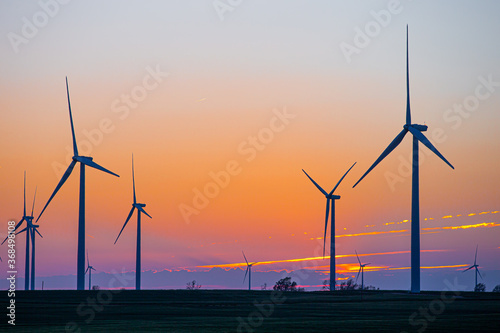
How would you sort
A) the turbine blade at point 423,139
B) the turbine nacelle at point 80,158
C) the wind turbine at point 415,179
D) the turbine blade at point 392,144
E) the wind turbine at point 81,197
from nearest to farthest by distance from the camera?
the wind turbine at point 415,179 → the turbine blade at point 423,139 → the turbine blade at point 392,144 → the wind turbine at point 81,197 → the turbine nacelle at point 80,158

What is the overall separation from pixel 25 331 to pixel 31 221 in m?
142

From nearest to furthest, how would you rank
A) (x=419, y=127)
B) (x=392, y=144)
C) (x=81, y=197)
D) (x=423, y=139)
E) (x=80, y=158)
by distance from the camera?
1. (x=423, y=139)
2. (x=419, y=127)
3. (x=392, y=144)
4. (x=81, y=197)
5. (x=80, y=158)

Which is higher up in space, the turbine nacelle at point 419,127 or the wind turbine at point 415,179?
the turbine nacelle at point 419,127

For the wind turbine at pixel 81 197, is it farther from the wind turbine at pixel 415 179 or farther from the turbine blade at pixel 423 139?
the turbine blade at pixel 423 139

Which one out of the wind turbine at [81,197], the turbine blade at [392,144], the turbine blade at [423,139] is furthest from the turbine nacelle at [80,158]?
the turbine blade at [423,139]

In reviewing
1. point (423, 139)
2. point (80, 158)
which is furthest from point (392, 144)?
point (80, 158)

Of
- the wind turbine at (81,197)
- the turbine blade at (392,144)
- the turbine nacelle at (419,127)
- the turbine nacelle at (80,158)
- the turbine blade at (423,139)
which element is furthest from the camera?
the turbine nacelle at (80,158)

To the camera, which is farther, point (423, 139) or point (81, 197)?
point (81, 197)

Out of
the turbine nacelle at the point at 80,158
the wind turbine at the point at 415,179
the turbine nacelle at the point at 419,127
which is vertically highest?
the turbine nacelle at the point at 419,127

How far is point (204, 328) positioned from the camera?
60594mm

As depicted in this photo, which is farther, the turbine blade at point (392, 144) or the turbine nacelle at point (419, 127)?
the turbine blade at point (392, 144)

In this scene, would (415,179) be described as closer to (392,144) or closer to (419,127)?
(392,144)

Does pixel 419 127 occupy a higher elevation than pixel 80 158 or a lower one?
higher

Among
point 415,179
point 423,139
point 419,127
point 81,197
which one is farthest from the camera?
point 81,197
